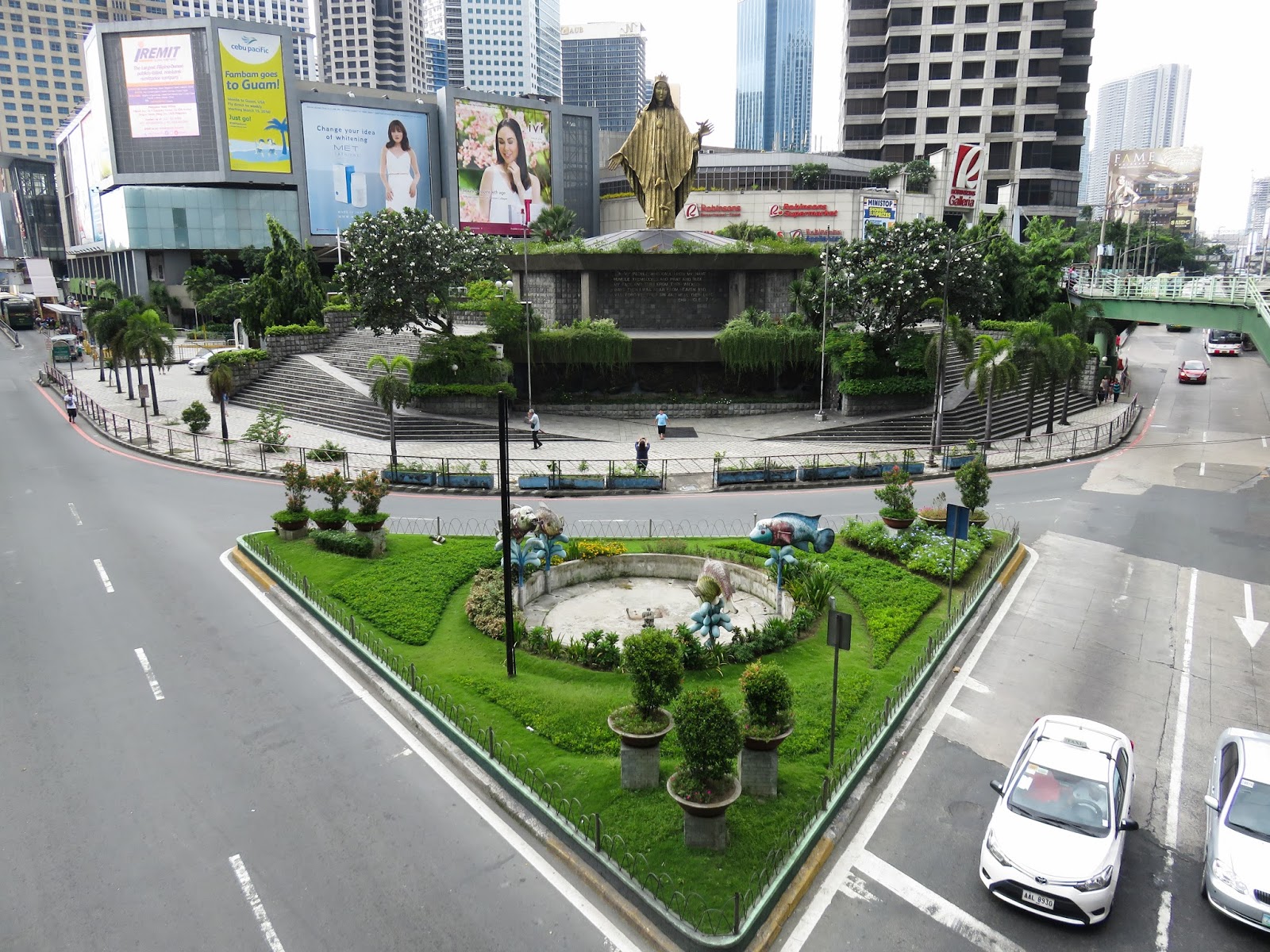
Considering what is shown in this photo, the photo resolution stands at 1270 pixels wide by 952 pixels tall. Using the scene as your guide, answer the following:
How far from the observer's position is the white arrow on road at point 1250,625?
17344mm

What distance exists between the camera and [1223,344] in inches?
2736

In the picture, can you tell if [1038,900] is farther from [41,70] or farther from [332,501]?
[41,70]

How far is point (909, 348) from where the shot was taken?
39.7m

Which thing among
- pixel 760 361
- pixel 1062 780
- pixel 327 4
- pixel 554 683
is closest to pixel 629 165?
pixel 760 361

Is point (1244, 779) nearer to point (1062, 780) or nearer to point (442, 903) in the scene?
point (1062, 780)

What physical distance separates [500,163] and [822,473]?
246ft

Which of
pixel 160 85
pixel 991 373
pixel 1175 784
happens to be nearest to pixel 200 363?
pixel 160 85

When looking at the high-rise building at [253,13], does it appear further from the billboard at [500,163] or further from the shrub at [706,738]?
the shrub at [706,738]

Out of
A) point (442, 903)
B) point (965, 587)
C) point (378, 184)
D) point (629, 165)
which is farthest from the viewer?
point (378, 184)

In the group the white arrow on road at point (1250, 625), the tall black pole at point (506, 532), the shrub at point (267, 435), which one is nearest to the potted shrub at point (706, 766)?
the tall black pole at point (506, 532)

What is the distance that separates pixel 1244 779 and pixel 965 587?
898 centimetres

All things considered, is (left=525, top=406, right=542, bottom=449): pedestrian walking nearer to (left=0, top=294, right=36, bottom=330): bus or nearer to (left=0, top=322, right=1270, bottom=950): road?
(left=0, top=322, right=1270, bottom=950): road

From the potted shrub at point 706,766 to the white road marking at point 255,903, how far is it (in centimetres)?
458

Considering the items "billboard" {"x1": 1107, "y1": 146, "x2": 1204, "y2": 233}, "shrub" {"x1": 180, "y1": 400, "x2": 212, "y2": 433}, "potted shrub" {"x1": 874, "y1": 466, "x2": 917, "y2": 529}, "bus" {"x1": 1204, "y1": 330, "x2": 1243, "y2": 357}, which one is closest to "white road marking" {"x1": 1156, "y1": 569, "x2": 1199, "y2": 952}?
"potted shrub" {"x1": 874, "y1": 466, "x2": 917, "y2": 529}
